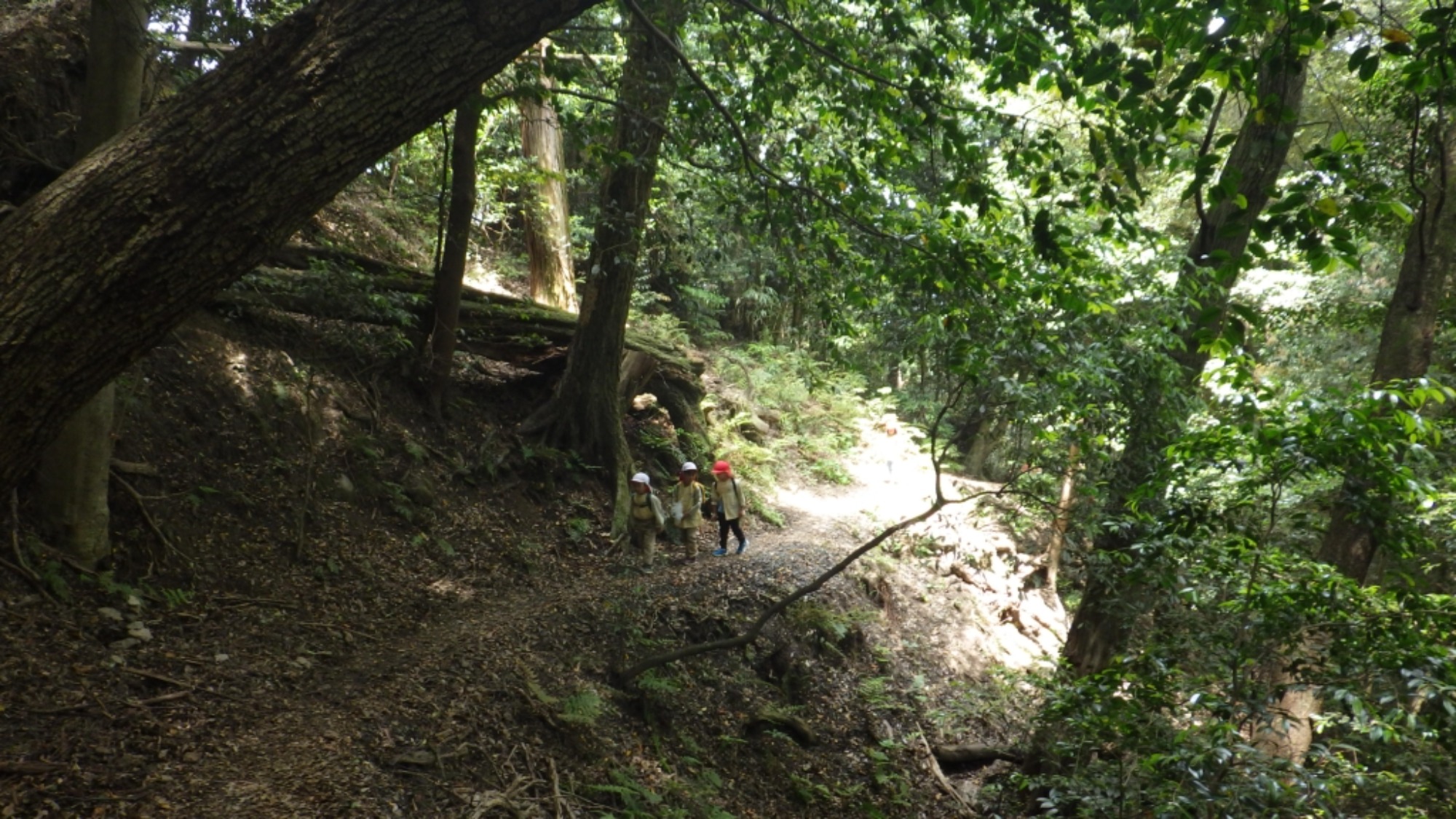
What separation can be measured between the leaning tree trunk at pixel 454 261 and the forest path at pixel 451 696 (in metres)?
3.08

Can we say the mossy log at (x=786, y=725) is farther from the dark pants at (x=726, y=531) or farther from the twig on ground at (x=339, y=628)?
the twig on ground at (x=339, y=628)

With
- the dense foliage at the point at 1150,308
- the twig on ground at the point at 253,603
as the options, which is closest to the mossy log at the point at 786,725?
the dense foliage at the point at 1150,308

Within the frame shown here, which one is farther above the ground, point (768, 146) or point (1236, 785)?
point (768, 146)

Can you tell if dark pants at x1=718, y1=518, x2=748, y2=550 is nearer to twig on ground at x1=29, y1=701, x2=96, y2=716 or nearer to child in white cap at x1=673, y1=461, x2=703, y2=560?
child in white cap at x1=673, y1=461, x2=703, y2=560

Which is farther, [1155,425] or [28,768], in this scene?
[1155,425]

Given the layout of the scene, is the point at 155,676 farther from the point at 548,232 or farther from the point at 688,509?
the point at 548,232

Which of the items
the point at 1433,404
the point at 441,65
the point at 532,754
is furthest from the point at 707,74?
the point at 1433,404

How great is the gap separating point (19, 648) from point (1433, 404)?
15.9 metres

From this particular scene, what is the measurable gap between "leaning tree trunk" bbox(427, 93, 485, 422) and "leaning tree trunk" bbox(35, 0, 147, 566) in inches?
157

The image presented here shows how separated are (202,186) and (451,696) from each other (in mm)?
4235

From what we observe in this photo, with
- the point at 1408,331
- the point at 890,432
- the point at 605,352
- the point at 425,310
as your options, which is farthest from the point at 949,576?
the point at 425,310

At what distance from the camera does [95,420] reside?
552cm

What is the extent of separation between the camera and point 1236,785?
415 cm

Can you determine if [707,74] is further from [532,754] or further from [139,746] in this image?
[139,746]
